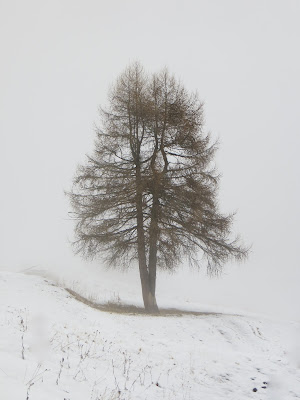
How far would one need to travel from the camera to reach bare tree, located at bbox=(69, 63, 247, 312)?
15930 millimetres

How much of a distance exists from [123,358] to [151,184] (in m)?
9.14

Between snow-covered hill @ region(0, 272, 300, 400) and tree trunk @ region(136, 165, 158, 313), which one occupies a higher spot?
tree trunk @ region(136, 165, 158, 313)

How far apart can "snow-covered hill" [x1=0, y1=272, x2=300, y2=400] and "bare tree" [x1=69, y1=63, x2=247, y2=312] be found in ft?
13.2

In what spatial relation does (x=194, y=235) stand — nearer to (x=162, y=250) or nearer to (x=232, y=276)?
(x=162, y=250)

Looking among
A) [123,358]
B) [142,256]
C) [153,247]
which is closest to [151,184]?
[153,247]

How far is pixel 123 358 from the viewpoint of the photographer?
24.9ft

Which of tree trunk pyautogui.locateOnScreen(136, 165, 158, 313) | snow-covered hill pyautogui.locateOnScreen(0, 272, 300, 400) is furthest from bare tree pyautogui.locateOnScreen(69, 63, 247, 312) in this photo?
snow-covered hill pyautogui.locateOnScreen(0, 272, 300, 400)

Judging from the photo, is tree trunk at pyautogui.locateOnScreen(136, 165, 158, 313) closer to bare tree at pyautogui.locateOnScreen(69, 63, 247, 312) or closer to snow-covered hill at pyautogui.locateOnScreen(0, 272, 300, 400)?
bare tree at pyautogui.locateOnScreen(69, 63, 247, 312)

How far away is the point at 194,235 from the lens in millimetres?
16156

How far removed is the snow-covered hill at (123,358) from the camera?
5305 millimetres

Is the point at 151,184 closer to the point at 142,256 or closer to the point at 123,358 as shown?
the point at 142,256

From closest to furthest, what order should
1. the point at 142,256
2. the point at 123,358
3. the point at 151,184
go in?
the point at 123,358
the point at 151,184
the point at 142,256

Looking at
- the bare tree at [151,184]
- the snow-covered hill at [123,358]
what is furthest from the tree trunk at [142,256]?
the snow-covered hill at [123,358]

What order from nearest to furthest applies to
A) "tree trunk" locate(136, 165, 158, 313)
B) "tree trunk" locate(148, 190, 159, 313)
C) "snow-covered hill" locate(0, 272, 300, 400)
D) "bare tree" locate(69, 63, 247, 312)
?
"snow-covered hill" locate(0, 272, 300, 400) < "tree trunk" locate(148, 190, 159, 313) < "bare tree" locate(69, 63, 247, 312) < "tree trunk" locate(136, 165, 158, 313)
